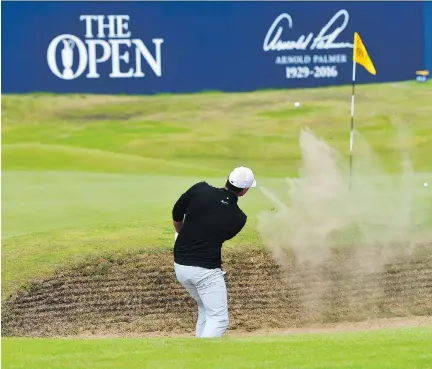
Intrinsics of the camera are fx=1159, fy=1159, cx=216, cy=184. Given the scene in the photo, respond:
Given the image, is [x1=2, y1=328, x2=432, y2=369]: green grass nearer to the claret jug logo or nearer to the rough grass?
the rough grass

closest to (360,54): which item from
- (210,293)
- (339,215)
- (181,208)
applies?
(339,215)

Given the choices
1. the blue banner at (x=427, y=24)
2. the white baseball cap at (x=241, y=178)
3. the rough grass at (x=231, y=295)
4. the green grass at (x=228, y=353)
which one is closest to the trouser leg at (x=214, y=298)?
the green grass at (x=228, y=353)

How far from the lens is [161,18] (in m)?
16.8

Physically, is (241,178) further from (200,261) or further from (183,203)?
(200,261)

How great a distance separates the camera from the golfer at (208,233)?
33.4 feet

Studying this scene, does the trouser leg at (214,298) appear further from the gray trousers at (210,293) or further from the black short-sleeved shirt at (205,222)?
the black short-sleeved shirt at (205,222)

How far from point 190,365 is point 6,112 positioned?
30.6 ft

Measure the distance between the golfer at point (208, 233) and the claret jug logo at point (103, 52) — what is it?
6766 millimetres

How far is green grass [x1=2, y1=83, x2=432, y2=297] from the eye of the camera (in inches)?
667

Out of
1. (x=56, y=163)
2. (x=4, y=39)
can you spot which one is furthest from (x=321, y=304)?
(x=4, y=39)

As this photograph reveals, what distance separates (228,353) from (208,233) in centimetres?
160

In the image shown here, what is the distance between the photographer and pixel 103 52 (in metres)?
16.7

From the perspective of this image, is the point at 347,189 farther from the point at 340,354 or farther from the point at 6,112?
the point at 340,354
